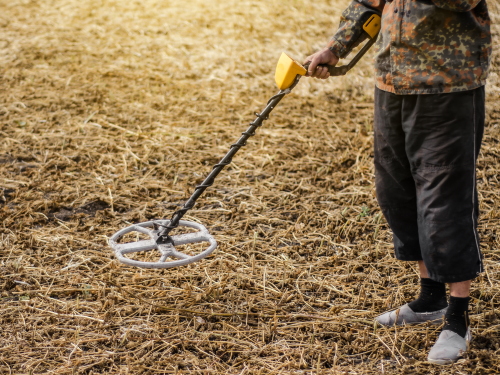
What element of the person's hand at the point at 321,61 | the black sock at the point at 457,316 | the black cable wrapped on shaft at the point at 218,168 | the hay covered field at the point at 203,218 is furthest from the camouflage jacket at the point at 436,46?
the hay covered field at the point at 203,218

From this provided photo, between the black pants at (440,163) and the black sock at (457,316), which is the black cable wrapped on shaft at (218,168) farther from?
the black sock at (457,316)

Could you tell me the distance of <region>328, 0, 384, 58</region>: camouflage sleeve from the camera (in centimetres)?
223

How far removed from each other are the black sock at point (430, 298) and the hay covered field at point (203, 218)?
0.11 metres

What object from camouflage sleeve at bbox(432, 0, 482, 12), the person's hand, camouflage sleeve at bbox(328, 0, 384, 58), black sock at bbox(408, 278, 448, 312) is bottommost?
black sock at bbox(408, 278, 448, 312)

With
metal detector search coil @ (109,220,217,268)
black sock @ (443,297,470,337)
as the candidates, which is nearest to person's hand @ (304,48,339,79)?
metal detector search coil @ (109,220,217,268)

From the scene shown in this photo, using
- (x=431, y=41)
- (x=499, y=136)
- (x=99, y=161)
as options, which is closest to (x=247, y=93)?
(x=99, y=161)

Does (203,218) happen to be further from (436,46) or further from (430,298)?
(436,46)

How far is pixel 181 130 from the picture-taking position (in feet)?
14.9

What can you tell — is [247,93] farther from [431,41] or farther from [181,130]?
[431,41]

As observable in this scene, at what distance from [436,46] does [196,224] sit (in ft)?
5.09

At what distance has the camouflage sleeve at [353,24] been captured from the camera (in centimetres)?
223

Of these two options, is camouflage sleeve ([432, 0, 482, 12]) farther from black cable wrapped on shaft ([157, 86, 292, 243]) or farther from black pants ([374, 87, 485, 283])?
black cable wrapped on shaft ([157, 86, 292, 243])

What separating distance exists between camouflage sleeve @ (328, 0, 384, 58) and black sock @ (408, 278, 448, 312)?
1.01 metres

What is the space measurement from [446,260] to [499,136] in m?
2.42
